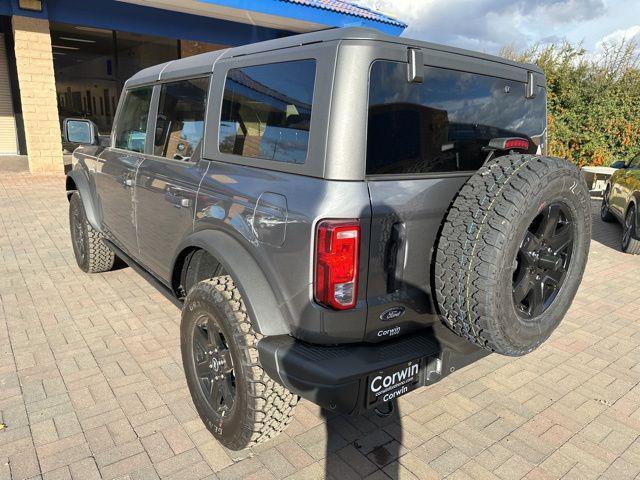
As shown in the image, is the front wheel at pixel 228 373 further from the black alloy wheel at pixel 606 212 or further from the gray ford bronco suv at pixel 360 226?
the black alloy wheel at pixel 606 212

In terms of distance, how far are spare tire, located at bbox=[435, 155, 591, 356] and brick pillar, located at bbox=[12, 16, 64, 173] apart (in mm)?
11527

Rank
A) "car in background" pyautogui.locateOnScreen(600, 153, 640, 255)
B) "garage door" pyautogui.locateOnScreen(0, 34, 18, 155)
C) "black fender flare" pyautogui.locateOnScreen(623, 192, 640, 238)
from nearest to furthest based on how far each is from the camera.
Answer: "black fender flare" pyautogui.locateOnScreen(623, 192, 640, 238)
"car in background" pyautogui.locateOnScreen(600, 153, 640, 255)
"garage door" pyautogui.locateOnScreen(0, 34, 18, 155)

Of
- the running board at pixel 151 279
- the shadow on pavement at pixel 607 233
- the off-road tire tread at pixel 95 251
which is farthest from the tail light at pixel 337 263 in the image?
the shadow on pavement at pixel 607 233

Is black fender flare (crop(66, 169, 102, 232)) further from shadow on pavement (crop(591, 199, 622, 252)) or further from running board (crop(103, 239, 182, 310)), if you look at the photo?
shadow on pavement (crop(591, 199, 622, 252))

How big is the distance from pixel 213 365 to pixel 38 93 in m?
10.9

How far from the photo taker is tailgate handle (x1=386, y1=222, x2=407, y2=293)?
6.63ft

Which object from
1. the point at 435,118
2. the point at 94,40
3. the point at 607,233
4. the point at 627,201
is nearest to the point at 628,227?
Result: the point at 627,201

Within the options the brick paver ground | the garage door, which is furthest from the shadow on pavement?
the garage door

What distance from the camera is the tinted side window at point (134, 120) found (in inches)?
136

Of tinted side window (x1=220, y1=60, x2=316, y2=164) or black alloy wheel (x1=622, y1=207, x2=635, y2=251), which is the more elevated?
tinted side window (x1=220, y1=60, x2=316, y2=164)

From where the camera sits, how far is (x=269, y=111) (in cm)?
225

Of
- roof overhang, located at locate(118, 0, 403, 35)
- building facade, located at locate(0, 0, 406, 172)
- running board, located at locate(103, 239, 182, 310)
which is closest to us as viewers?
running board, located at locate(103, 239, 182, 310)

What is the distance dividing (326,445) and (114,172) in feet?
8.85

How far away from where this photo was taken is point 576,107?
1174 centimetres
